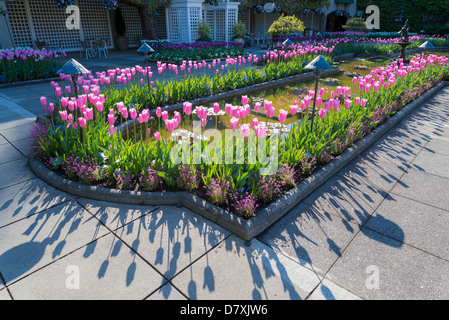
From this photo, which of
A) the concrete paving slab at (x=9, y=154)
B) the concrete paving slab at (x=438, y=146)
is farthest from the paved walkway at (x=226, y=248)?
the concrete paving slab at (x=438, y=146)

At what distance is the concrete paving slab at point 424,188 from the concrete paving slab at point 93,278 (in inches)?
118

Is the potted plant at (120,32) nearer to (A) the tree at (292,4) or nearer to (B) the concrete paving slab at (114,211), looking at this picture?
(A) the tree at (292,4)

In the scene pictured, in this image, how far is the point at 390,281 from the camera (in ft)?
7.36

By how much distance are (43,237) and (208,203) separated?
1.53 meters

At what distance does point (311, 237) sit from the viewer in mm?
2730

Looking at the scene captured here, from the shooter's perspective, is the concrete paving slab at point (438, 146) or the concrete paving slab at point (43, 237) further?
the concrete paving slab at point (438, 146)

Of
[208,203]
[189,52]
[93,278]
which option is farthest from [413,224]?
[189,52]

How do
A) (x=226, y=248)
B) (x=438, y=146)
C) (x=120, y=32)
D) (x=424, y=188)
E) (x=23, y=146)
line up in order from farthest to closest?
1. (x=120, y=32)
2. (x=438, y=146)
3. (x=23, y=146)
4. (x=424, y=188)
5. (x=226, y=248)

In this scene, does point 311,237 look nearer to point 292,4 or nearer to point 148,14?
point 148,14

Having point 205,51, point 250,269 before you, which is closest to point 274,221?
point 250,269

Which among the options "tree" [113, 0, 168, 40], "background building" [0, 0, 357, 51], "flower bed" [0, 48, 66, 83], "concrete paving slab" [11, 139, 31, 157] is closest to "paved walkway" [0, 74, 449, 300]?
"concrete paving slab" [11, 139, 31, 157]

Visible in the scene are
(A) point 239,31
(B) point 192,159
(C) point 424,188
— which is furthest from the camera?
(A) point 239,31

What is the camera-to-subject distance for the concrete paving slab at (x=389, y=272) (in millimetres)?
2150
